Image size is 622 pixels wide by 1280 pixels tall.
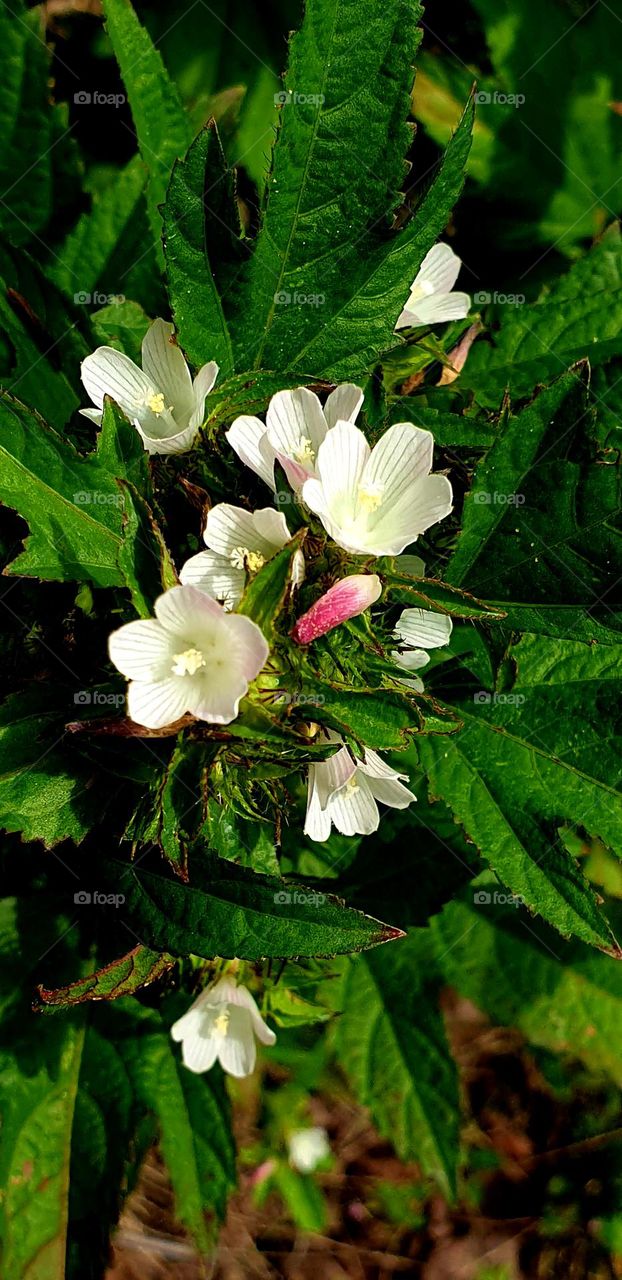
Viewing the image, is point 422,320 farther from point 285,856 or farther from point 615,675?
point 285,856

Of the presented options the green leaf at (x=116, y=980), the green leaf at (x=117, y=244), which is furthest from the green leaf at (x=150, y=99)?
the green leaf at (x=116, y=980)

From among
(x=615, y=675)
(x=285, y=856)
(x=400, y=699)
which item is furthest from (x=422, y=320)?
(x=285, y=856)

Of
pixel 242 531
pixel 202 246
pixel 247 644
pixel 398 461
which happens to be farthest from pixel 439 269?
pixel 247 644

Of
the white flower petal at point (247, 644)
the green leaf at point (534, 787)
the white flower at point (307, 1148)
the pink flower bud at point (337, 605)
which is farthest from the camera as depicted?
the white flower at point (307, 1148)

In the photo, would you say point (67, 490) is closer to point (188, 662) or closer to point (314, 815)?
point (188, 662)

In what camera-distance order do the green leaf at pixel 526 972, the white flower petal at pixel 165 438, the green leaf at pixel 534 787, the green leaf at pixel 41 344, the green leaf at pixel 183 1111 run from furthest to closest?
1. the green leaf at pixel 526 972
2. the green leaf at pixel 183 1111
3. the green leaf at pixel 41 344
4. the green leaf at pixel 534 787
5. the white flower petal at pixel 165 438

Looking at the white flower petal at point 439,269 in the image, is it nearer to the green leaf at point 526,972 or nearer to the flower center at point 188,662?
the flower center at point 188,662

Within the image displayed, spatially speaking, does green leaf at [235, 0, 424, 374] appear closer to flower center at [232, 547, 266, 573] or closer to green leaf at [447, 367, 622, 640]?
green leaf at [447, 367, 622, 640]
